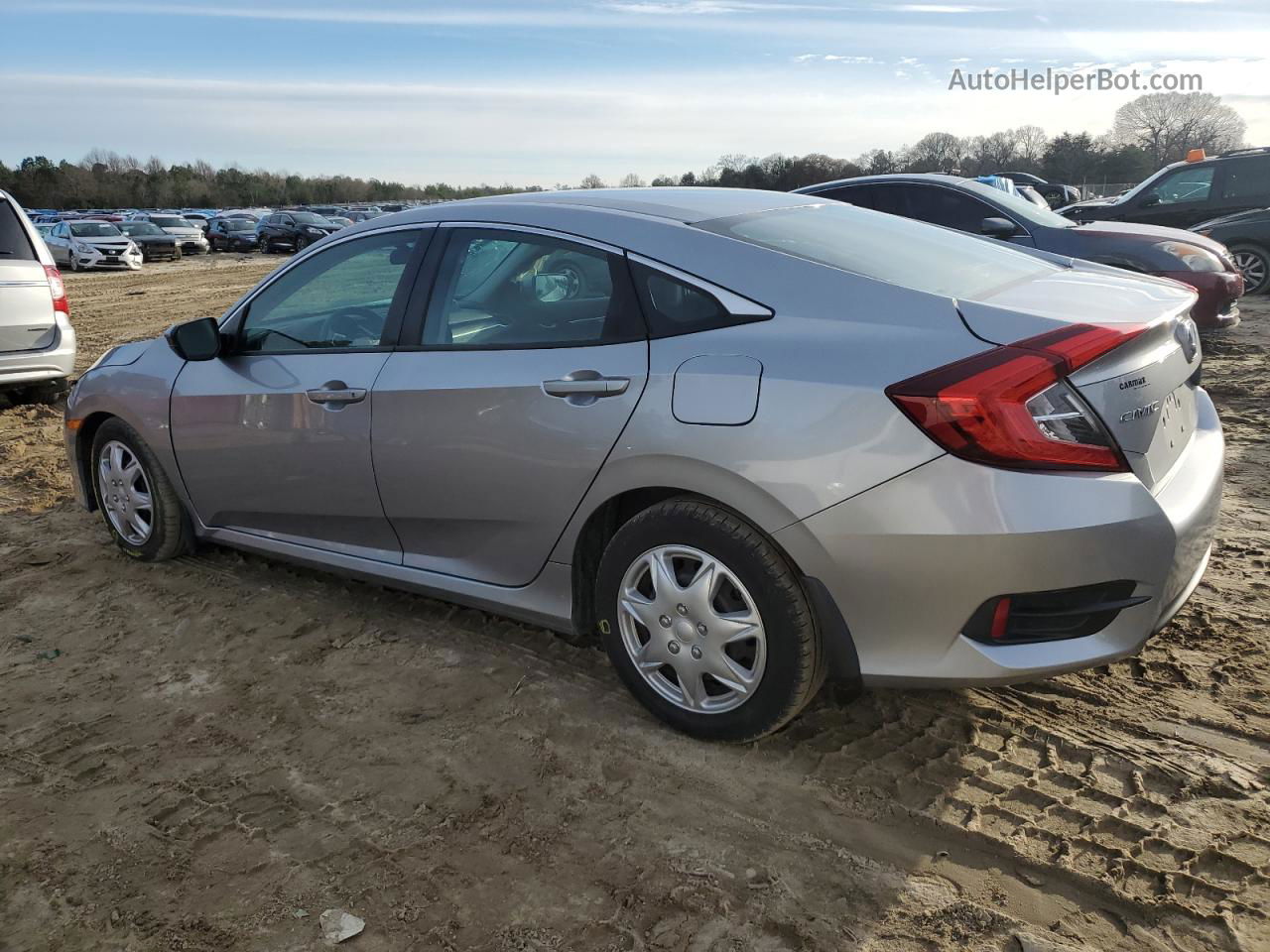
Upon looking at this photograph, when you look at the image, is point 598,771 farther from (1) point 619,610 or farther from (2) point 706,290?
(2) point 706,290

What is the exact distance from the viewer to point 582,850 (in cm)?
249

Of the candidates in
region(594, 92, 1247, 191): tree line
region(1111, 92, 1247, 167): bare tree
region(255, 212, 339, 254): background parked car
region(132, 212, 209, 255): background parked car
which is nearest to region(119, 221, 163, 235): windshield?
region(132, 212, 209, 255): background parked car

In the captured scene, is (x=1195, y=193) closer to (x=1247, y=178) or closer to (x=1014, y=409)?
(x=1247, y=178)

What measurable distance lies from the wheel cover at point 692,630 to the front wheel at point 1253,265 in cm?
1187

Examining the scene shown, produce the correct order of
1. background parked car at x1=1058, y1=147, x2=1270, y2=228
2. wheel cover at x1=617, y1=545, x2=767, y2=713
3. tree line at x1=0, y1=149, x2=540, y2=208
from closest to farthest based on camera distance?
wheel cover at x1=617, y1=545, x2=767, y2=713, background parked car at x1=1058, y1=147, x2=1270, y2=228, tree line at x1=0, y1=149, x2=540, y2=208

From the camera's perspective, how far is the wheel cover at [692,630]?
271cm

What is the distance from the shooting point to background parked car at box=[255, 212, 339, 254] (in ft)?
121

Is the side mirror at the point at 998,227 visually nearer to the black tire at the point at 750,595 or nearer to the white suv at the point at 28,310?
the black tire at the point at 750,595

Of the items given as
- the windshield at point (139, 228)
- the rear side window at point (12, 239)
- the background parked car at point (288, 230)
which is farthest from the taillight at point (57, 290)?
the background parked car at point (288, 230)

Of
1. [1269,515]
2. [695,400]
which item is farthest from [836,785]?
[1269,515]

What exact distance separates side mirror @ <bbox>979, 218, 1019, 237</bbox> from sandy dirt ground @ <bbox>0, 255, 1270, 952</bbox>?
4.90 meters

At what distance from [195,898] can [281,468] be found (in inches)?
71.0

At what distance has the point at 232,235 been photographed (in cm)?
3931

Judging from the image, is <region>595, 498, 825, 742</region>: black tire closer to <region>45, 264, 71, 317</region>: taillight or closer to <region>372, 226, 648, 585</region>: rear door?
<region>372, 226, 648, 585</region>: rear door
